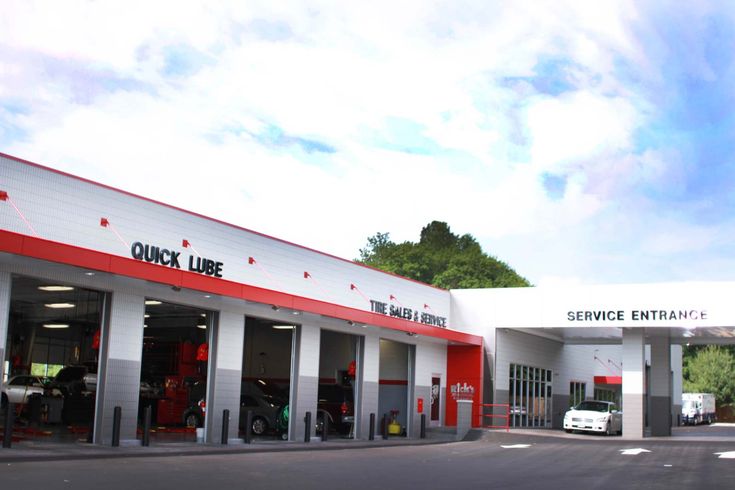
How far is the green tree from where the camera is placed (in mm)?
68438

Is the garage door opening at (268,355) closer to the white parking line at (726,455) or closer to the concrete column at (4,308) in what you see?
the concrete column at (4,308)

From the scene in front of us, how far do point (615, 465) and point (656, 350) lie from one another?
18.0 metres

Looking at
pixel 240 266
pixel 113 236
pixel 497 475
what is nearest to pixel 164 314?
pixel 240 266

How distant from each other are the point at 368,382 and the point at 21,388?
34.4ft

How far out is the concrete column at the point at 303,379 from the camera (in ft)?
79.1

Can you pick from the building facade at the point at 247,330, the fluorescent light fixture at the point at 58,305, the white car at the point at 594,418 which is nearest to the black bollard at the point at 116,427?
the building facade at the point at 247,330

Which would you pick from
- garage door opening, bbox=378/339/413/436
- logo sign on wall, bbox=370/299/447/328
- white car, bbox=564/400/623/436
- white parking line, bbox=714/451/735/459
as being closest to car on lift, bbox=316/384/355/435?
garage door opening, bbox=378/339/413/436

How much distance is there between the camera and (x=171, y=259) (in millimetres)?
21344

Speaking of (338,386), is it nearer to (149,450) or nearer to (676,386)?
(149,450)

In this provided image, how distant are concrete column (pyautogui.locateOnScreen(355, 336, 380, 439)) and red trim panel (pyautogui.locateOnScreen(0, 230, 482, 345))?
1196 mm

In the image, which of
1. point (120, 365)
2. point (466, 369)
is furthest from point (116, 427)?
point (466, 369)

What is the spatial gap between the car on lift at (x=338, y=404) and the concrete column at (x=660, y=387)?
1364cm

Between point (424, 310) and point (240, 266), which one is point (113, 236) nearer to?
point (240, 266)

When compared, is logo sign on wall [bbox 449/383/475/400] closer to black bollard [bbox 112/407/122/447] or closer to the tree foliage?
black bollard [bbox 112/407/122/447]
